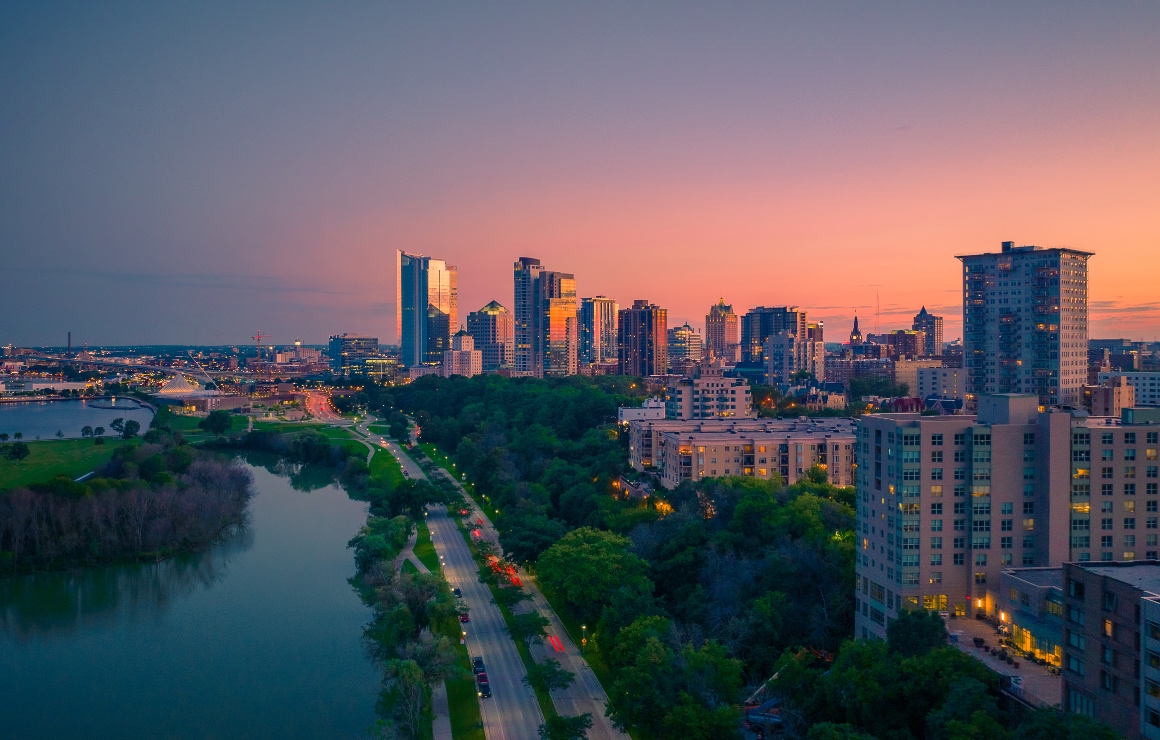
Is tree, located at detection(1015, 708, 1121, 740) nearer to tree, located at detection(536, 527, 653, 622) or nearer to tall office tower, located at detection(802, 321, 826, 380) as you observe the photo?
tree, located at detection(536, 527, 653, 622)

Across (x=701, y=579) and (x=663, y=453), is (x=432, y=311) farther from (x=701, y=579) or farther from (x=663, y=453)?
(x=701, y=579)

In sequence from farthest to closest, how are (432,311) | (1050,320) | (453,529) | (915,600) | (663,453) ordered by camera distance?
(432,311), (1050,320), (663,453), (453,529), (915,600)

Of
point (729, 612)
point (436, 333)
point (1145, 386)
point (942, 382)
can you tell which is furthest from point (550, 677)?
point (436, 333)

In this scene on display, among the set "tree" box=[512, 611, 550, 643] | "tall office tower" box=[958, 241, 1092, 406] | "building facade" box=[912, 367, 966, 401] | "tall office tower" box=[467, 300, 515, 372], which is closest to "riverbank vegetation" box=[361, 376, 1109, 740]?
"tree" box=[512, 611, 550, 643]

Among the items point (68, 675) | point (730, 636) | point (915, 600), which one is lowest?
point (68, 675)

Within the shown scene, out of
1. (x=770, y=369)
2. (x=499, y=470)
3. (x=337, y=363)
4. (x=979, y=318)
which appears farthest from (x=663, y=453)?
(x=337, y=363)
